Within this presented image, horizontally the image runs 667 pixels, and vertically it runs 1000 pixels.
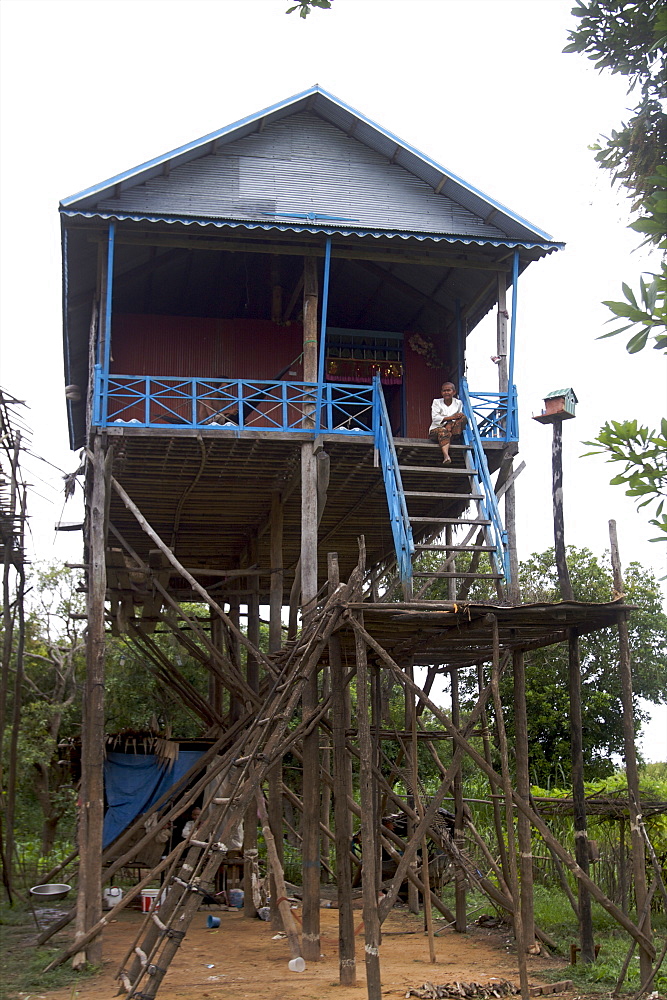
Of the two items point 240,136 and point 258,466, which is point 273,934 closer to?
point 258,466

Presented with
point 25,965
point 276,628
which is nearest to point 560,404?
point 276,628

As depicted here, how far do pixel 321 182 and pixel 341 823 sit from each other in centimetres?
904

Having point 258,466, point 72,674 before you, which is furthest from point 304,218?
point 72,674

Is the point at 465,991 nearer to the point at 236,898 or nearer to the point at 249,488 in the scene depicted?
the point at 236,898

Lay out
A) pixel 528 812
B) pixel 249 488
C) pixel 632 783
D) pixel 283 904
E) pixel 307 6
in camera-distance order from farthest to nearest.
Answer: pixel 249 488 < pixel 283 904 < pixel 528 812 < pixel 632 783 < pixel 307 6

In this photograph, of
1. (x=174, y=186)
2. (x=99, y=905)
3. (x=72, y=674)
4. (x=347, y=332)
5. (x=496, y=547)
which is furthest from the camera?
(x=72, y=674)

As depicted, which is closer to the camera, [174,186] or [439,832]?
[439,832]

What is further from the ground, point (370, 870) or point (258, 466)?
point (258, 466)

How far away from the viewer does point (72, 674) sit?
99.0 feet

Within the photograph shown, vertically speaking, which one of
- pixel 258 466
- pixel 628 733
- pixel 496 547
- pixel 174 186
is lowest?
pixel 628 733

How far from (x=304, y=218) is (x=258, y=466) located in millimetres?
3525

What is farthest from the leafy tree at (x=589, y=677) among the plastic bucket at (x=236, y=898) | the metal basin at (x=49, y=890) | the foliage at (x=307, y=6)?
the foliage at (x=307, y=6)

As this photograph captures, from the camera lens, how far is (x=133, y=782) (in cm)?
1859

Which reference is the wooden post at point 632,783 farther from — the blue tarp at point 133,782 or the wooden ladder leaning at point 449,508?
the blue tarp at point 133,782
